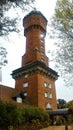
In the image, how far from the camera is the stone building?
4081 cm

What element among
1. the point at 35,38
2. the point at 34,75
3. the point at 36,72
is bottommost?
the point at 34,75

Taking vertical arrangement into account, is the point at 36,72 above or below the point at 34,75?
above

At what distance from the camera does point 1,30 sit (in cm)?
1407

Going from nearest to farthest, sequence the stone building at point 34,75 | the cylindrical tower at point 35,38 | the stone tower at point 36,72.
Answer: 1. the stone building at point 34,75
2. the stone tower at point 36,72
3. the cylindrical tower at point 35,38

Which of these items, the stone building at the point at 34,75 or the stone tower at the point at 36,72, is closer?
the stone building at the point at 34,75

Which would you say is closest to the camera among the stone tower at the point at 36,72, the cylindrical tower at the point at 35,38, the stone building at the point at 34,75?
the stone building at the point at 34,75

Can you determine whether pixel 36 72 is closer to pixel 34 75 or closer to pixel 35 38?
pixel 34 75

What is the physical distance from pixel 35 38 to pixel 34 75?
393 inches

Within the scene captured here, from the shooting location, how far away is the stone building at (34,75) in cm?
4081

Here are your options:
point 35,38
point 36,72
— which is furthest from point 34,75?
point 35,38

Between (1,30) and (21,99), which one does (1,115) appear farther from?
(21,99)

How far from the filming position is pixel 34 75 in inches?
1655

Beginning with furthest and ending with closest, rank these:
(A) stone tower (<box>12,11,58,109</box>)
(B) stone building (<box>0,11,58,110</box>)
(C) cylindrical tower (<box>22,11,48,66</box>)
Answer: (C) cylindrical tower (<box>22,11,48,66</box>) < (A) stone tower (<box>12,11,58,109</box>) < (B) stone building (<box>0,11,58,110</box>)

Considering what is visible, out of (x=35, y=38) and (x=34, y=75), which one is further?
(x=35, y=38)
